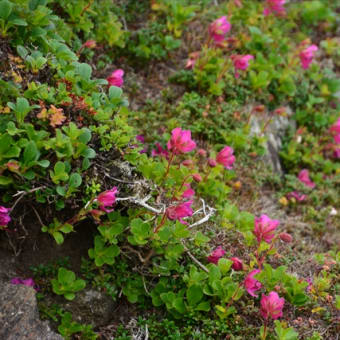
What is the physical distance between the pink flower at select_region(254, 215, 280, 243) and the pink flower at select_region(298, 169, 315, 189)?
1549 millimetres

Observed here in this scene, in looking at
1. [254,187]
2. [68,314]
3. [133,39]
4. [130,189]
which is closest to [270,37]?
[133,39]

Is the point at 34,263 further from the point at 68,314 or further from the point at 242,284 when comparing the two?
the point at 242,284

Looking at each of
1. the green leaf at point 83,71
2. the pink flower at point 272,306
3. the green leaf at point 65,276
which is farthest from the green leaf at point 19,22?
the pink flower at point 272,306

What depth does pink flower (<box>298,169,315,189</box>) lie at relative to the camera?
463cm

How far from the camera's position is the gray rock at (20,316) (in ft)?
8.50

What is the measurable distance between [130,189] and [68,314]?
875 millimetres

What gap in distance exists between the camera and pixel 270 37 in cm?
518

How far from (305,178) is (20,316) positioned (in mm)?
3057

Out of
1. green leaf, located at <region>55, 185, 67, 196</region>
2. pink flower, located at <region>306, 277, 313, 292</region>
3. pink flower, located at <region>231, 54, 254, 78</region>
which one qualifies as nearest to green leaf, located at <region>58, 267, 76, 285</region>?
green leaf, located at <region>55, 185, 67, 196</region>

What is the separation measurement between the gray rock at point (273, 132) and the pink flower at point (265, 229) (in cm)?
148

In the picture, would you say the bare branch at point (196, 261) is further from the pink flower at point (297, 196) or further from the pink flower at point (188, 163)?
the pink flower at point (297, 196)

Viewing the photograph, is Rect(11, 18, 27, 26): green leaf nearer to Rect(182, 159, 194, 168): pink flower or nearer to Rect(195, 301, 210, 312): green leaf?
Rect(182, 159, 194, 168): pink flower

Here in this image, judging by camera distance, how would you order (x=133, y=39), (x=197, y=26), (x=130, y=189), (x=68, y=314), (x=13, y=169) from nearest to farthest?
1. (x=13, y=169)
2. (x=68, y=314)
3. (x=130, y=189)
4. (x=133, y=39)
5. (x=197, y=26)

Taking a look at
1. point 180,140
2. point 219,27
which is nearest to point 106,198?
point 180,140
